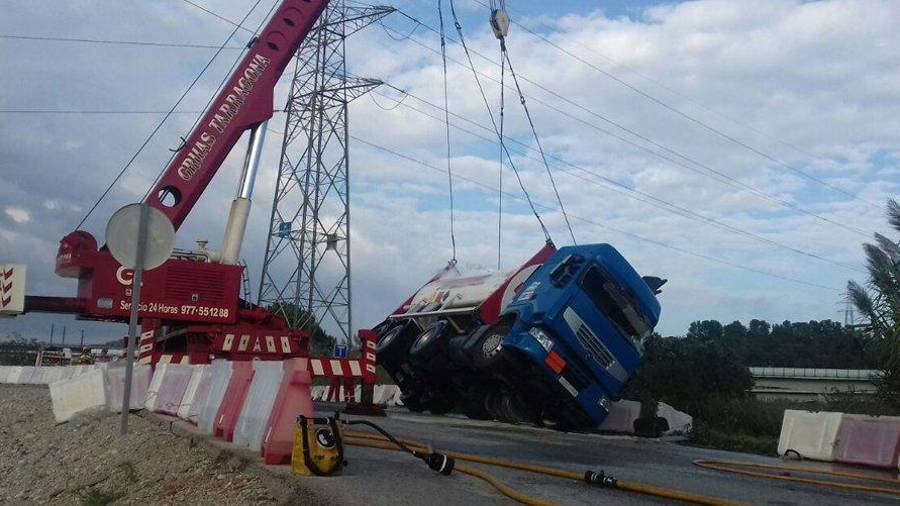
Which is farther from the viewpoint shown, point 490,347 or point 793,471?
point 490,347

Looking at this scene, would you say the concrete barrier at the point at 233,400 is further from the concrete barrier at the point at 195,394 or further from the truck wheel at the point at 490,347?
the truck wheel at the point at 490,347

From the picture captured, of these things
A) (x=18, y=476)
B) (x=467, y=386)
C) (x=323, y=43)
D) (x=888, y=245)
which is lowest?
(x=18, y=476)

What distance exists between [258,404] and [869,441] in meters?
8.86

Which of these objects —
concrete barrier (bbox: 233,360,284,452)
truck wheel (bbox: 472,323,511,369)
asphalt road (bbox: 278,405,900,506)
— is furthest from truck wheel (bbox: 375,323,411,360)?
concrete barrier (bbox: 233,360,284,452)

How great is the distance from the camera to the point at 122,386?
13.0 m

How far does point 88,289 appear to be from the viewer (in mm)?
16875

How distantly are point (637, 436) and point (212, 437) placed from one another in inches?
360

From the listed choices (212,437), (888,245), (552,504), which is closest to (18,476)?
(212,437)

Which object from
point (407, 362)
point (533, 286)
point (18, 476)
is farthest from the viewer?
point (407, 362)

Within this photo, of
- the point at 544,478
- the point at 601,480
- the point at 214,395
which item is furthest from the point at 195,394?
the point at 601,480

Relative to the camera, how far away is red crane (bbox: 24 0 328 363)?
16.9m

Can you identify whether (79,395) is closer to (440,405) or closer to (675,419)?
(440,405)

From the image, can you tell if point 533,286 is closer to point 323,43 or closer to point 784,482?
point 784,482

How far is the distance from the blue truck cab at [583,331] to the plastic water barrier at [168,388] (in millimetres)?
5448
